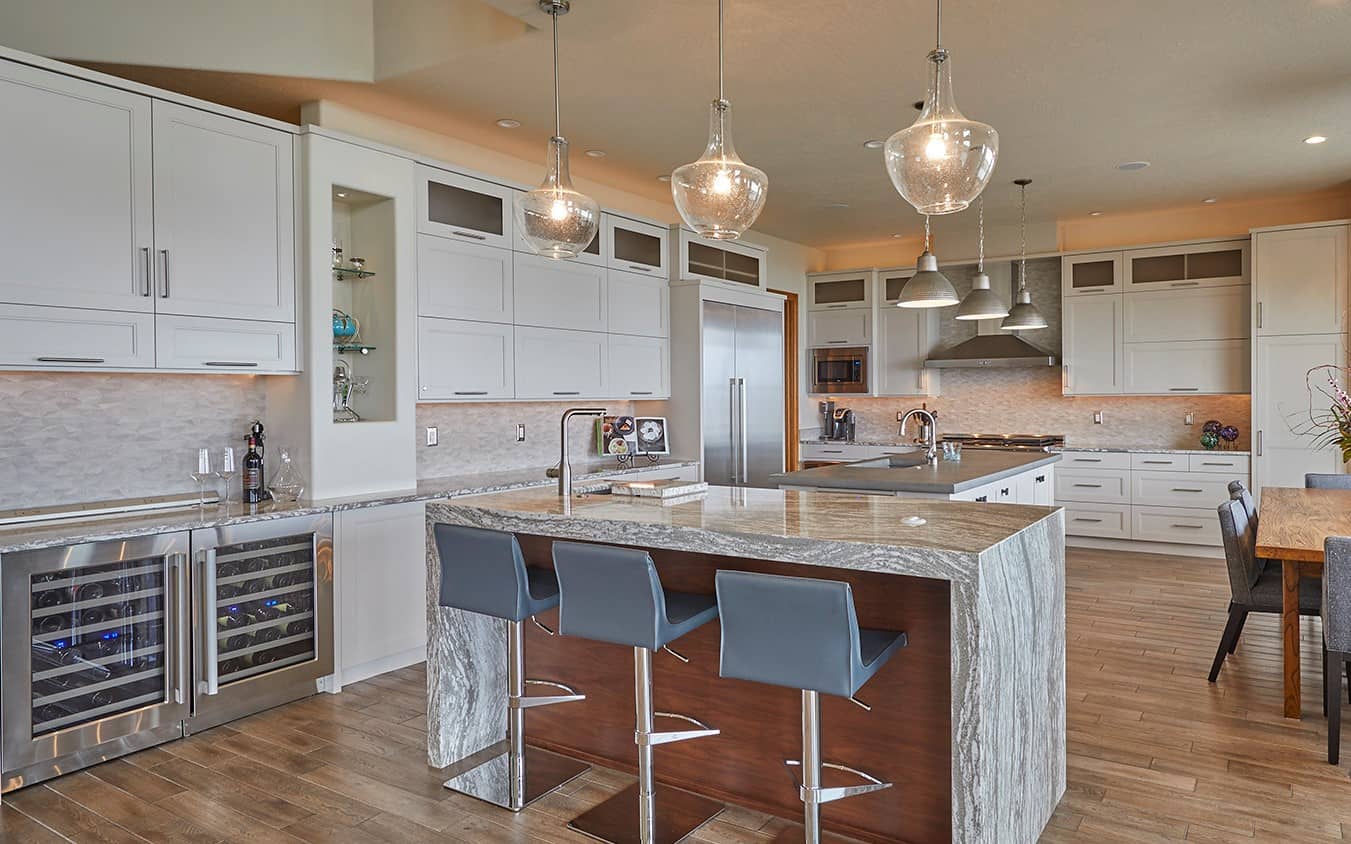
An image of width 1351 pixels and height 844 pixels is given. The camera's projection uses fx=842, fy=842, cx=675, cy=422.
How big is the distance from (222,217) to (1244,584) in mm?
4828

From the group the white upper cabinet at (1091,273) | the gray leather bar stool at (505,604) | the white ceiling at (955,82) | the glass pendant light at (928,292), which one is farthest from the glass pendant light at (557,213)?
the white upper cabinet at (1091,273)

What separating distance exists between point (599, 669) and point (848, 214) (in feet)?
17.1

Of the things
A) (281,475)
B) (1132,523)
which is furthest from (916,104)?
(1132,523)

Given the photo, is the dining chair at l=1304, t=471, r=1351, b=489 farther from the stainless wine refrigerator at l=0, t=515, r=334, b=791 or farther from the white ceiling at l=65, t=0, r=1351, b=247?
→ the stainless wine refrigerator at l=0, t=515, r=334, b=791

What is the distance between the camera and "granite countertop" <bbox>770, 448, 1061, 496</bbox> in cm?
425

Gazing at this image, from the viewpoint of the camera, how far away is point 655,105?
14.6 ft

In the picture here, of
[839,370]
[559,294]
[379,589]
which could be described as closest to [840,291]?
[839,370]

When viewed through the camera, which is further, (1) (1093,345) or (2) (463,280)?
(1) (1093,345)

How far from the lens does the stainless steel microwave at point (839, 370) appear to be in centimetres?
855

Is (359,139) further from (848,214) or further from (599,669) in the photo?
(848,214)

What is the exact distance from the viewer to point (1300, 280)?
6.48 meters

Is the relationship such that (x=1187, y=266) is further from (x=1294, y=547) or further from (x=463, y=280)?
(x=463, y=280)

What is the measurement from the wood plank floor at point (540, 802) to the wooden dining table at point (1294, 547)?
20 centimetres

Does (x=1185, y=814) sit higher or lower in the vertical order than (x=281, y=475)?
lower
